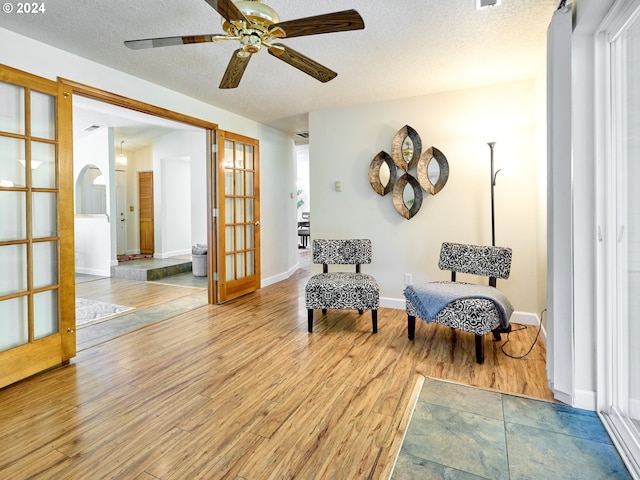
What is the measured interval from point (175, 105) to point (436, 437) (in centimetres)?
373

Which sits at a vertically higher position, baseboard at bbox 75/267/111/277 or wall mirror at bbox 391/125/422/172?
wall mirror at bbox 391/125/422/172

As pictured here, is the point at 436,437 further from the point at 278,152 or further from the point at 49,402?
the point at 278,152

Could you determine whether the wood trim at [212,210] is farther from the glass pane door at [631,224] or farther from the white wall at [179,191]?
the glass pane door at [631,224]

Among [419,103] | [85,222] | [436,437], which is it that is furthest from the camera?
[85,222]

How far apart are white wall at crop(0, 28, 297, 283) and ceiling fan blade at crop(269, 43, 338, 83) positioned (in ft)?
6.02

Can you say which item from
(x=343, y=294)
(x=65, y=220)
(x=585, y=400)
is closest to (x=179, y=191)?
(x=65, y=220)

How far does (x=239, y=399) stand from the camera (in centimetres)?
206

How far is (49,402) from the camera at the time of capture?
2.04m

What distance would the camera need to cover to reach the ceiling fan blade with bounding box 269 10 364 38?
163 cm

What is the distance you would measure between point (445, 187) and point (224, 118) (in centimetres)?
282

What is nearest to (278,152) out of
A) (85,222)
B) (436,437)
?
(85,222)

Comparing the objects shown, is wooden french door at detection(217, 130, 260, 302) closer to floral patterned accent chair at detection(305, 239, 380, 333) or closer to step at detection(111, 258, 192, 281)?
floral patterned accent chair at detection(305, 239, 380, 333)

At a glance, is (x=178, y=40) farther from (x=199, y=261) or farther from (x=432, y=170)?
(x=199, y=261)

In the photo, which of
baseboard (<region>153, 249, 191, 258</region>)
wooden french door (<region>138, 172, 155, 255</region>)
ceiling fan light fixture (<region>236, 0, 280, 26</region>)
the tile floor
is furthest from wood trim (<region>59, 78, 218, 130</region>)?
wooden french door (<region>138, 172, 155, 255</region>)
